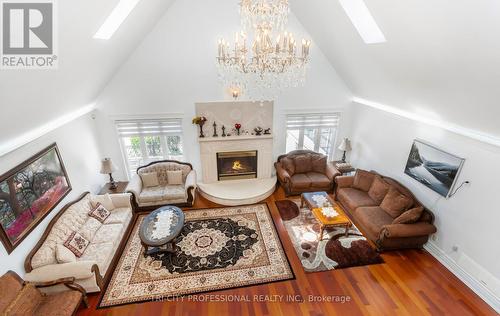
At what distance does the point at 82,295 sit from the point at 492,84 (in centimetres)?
645

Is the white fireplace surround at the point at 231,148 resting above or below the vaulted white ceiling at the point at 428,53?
below

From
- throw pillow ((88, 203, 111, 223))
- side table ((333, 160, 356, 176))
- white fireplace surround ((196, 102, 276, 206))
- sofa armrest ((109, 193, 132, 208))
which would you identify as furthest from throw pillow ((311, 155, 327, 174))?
throw pillow ((88, 203, 111, 223))

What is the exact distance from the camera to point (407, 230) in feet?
15.0

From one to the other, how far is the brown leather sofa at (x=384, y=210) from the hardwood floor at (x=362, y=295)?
0.44m

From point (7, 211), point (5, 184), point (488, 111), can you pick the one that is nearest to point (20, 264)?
point (7, 211)

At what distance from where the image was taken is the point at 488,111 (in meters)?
3.44

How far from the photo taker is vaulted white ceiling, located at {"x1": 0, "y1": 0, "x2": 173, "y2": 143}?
2865 mm

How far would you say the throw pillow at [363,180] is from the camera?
6176 millimetres

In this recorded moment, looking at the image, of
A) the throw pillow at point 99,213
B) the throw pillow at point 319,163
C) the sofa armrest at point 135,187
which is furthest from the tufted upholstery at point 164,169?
the throw pillow at point 319,163

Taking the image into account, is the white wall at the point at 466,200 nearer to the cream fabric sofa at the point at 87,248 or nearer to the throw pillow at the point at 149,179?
the throw pillow at the point at 149,179

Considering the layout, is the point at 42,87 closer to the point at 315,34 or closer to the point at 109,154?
the point at 109,154

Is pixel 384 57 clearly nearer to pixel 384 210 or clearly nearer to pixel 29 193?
pixel 384 210

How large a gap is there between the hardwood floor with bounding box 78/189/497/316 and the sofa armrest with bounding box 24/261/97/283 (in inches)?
21.9

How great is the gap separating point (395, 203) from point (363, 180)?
118cm
